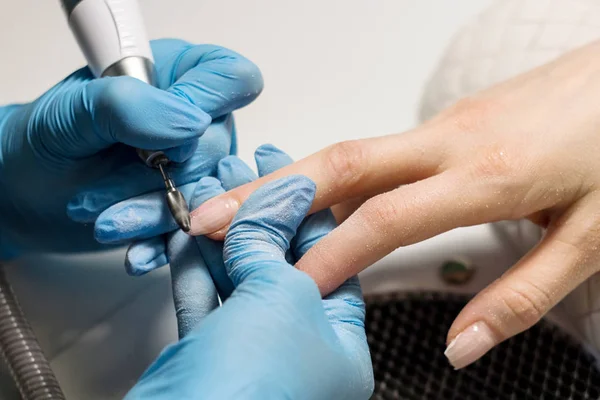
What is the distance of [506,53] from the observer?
72 cm

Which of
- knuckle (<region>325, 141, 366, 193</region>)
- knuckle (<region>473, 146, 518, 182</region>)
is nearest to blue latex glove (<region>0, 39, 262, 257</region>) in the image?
knuckle (<region>325, 141, 366, 193</region>)

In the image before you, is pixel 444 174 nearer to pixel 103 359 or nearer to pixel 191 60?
pixel 191 60

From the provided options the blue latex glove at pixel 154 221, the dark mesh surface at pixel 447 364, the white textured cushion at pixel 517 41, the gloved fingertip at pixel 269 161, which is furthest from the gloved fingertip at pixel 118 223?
the white textured cushion at pixel 517 41


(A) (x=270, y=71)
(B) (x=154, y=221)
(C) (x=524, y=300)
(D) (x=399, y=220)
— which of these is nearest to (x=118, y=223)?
(B) (x=154, y=221)

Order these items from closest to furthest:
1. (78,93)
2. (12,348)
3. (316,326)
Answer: (316,326) → (78,93) → (12,348)

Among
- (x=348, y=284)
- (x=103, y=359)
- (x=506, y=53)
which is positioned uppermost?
(x=506, y=53)

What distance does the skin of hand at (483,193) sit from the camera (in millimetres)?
518

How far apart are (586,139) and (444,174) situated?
0.14 meters

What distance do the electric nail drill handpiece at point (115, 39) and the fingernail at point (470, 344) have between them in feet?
0.94

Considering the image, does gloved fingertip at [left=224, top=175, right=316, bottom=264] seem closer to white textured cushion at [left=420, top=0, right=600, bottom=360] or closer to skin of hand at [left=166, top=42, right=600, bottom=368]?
skin of hand at [left=166, top=42, right=600, bottom=368]

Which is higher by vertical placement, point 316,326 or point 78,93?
point 78,93

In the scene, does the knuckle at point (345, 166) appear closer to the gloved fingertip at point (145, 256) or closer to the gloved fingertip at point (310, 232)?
the gloved fingertip at point (310, 232)

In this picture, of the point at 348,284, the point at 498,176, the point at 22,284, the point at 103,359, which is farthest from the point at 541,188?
the point at 22,284

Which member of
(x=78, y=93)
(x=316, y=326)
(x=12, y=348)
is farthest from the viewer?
(x=12, y=348)
